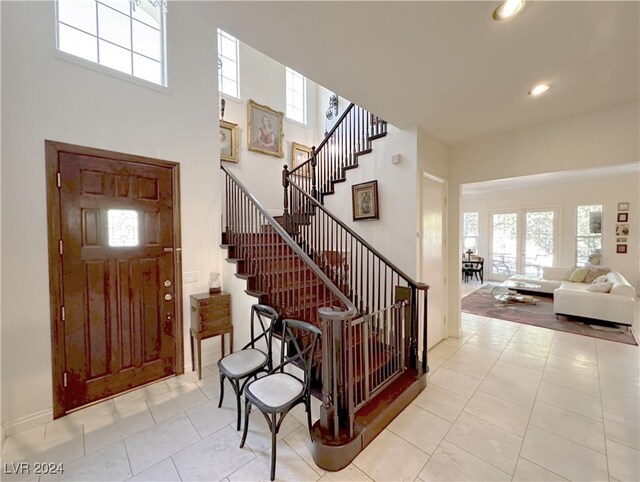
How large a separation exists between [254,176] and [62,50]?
2.70 meters

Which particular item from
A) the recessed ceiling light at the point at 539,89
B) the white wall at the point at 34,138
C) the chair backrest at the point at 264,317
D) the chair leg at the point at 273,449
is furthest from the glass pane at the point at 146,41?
the recessed ceiling light at the point at 539,89

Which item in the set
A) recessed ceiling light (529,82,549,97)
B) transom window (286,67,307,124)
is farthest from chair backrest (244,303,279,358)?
transom window (286,67,307,124)

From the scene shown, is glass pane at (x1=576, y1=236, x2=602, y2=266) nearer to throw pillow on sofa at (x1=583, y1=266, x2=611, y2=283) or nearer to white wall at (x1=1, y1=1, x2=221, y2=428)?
throw pillow on sofa at (x1=583, y1=266, x2=611, y2=283)

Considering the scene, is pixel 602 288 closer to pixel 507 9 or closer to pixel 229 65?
pixel 507 9

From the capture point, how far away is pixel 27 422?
6.75 ft

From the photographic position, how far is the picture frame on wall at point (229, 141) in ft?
13.9

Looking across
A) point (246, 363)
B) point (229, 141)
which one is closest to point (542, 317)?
point (246, 363)

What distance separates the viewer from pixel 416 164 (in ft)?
10.2

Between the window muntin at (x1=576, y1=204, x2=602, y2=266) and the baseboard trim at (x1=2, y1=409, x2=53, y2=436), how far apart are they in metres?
10.3

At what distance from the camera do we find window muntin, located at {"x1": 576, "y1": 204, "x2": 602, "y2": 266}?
22.0 feet

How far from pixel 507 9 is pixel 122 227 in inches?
131

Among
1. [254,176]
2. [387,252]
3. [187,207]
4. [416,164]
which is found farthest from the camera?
[254,176]

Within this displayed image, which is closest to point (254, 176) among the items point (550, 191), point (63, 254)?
point (63, 254)

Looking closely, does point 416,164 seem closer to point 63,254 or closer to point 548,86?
point 548,86
